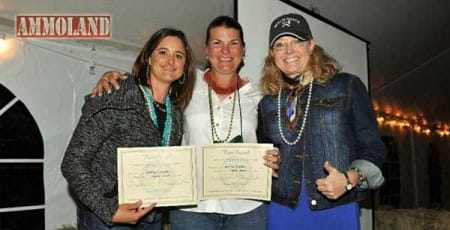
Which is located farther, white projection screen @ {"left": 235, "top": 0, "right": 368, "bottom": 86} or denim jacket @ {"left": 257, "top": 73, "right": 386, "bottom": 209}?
white projection screen @ {"left": 235, "top": 0, "right": 368, "bottom": 86}

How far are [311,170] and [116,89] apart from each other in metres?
0.62

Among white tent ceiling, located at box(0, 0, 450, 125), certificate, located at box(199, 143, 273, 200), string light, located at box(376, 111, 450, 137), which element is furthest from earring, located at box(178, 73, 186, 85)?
string light, located at box(376, 111, 450, 137)

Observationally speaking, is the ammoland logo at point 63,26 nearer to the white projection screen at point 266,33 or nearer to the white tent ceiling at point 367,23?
the white tent ceiling at point 367,23

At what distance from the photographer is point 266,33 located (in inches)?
109

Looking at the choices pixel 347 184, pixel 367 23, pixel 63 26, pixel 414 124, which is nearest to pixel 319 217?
pixel 347 184

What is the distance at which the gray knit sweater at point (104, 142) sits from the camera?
135cm

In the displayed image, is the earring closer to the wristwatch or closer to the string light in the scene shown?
the wristwatch

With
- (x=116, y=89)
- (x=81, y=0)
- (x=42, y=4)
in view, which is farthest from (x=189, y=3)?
(x=116, y=89)

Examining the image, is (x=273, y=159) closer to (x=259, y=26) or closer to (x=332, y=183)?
(x=332, y=183)

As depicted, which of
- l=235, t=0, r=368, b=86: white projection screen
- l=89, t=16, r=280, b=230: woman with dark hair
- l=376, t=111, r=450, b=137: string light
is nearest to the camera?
l=89, t=16, r=280, b=230: woman with dark hair

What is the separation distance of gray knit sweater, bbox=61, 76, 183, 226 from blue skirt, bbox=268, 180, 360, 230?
452 mm

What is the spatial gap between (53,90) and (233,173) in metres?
1.30

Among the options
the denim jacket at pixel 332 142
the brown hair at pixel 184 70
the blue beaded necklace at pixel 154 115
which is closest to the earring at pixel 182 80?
the brown hair at pixel 184 70

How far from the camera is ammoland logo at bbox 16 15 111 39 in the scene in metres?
2.34
